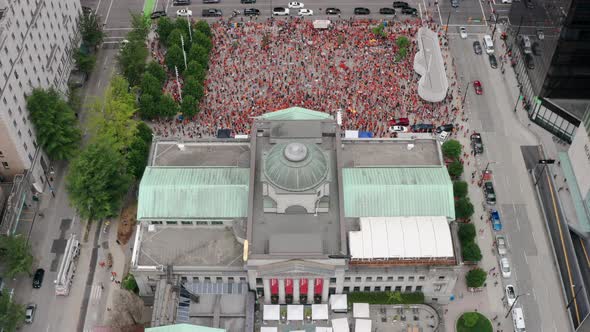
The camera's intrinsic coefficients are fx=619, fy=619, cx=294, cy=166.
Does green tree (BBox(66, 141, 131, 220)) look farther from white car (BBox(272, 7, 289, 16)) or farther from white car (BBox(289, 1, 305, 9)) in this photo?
white car (BBox(289, 1, 305, 9))

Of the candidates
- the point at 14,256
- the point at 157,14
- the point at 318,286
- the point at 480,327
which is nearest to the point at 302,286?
the point at 318,286

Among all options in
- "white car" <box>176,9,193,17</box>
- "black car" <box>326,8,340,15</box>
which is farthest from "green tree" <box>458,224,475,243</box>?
"white car" <box>176,9,193,17</box>

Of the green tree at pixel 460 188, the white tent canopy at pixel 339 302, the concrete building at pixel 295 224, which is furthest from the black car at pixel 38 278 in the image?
the green tree at pixel 460 188

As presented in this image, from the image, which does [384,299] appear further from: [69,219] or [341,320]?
[69,219]

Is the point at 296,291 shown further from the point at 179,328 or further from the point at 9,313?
the point at 9,313

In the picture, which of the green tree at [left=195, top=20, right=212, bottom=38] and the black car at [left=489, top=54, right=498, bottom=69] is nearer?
the black car at [left=489, top=54, right=498, bottom=69]

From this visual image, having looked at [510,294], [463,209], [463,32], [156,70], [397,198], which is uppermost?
[463,32]

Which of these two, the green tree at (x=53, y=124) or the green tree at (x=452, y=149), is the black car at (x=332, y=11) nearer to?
the green tree at (x=452, y=149)
